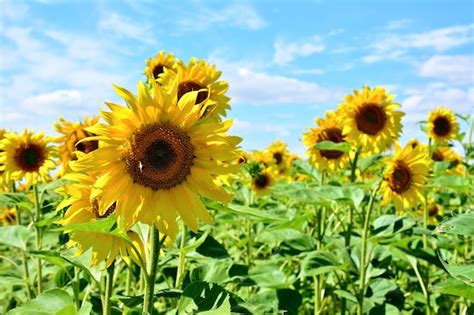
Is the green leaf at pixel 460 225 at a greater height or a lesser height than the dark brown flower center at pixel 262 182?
lesser

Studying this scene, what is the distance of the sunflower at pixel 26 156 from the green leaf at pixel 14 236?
1.25 metres

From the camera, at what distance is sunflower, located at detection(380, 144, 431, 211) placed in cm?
439

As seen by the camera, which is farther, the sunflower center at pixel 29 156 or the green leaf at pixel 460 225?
the sunflower center at pixel 29 156

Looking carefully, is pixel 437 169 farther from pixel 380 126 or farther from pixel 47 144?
pixel 47 144

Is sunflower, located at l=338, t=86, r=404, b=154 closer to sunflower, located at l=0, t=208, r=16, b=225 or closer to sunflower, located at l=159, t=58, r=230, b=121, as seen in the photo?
sunflower, located at l=159, t=58, r=230, b=121

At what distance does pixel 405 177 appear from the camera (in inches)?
174

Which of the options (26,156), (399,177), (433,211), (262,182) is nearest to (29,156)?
(26,156)

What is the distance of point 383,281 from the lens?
394 cm

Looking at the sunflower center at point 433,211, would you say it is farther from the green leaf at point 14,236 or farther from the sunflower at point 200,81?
the green leaf at point 14,236

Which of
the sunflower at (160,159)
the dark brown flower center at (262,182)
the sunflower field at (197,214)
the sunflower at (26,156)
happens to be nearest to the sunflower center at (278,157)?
the dark brown flower center at (262,182)

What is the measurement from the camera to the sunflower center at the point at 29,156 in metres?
4.96

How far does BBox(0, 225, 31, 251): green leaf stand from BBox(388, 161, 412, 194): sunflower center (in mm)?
2606

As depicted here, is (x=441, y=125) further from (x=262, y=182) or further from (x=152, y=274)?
(x=152, y=274)

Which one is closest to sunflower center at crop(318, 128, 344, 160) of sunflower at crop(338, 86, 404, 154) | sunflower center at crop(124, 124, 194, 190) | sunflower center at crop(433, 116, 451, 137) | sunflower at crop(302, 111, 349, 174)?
sunflower at crop(302, 111, 349, 174)
